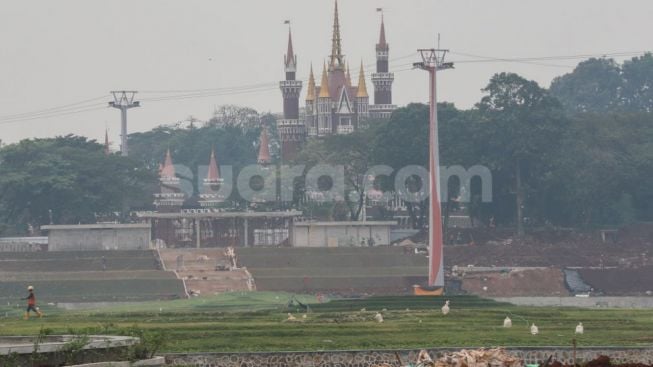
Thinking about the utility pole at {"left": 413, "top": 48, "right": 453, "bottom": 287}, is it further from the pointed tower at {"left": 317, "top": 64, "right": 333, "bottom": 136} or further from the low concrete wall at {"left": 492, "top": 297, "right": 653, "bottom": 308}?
the pointed tower at {"left": 317, "top": 64, "right": 333, "bottom": 136}

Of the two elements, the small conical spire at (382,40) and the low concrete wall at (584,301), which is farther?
the small conical spire at (382,40)

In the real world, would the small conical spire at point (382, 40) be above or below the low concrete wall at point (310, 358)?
above

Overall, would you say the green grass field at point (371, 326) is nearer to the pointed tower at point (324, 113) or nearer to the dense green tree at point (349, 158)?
the dense green tree at point (349, 158)

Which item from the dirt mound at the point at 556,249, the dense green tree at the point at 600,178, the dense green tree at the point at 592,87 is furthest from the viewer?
the dense green tree at the point at 592,87

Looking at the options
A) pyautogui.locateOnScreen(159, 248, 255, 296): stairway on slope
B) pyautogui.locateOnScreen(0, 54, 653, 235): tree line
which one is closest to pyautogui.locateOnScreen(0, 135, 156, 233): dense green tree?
pyautogui.locateOnScreen(0, 54, 653, 235): tree line

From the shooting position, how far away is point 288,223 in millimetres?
117562

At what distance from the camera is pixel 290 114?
15175 centimetres

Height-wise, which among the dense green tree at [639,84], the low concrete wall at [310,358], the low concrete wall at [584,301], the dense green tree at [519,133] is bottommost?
the low concrete wall at [584,301]

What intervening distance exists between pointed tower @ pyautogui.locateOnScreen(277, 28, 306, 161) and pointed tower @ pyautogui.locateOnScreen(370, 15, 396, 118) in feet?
18.8

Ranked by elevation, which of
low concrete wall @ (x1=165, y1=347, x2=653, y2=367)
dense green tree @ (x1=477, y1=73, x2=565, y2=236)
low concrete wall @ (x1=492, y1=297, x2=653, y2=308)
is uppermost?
dense green tree @ (x1=477, y1=73, x2=565, y2=236)

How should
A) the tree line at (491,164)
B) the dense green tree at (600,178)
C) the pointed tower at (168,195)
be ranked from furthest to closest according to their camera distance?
the pointed tower at (168,195) → the tree line at (491,164) → the dense green tree at (600,178)

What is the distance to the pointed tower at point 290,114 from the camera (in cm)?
15075

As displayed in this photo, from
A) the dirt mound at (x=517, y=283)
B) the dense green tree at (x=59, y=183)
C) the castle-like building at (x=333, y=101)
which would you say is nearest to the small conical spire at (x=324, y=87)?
the castle-like building at (x=333, y=101)

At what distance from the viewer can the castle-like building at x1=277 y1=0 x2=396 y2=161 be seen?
149m
